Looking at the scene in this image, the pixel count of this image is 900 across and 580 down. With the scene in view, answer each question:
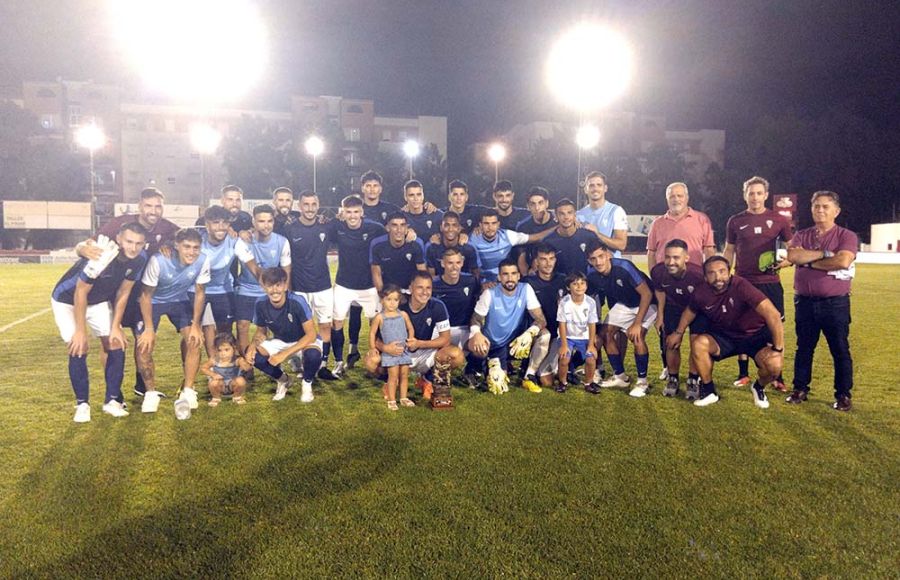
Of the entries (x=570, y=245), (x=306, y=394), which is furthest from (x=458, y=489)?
(x=570, y=245)

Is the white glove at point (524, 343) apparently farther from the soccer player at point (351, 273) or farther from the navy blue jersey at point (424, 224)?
the soccer player at point (351, 273)

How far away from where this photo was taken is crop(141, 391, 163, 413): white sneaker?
512 centimetres

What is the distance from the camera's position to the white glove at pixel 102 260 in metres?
4.67

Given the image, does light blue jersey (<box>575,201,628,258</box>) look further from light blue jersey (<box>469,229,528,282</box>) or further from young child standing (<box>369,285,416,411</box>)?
young child standing (<box>369,285,416,411</box>)

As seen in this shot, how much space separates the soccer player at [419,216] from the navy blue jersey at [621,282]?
191cm

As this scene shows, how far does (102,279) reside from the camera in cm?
488

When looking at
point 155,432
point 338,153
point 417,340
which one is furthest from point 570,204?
point 338,153

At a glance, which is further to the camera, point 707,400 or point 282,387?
point 282,387

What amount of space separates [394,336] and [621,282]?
96.3 inches

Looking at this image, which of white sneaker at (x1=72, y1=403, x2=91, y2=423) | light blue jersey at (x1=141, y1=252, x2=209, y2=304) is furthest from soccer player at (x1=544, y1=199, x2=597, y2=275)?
white sneaker at (x1=72, y1=403, x2=91, y2=423)

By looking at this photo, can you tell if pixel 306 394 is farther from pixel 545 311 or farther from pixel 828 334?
pixel 828 334

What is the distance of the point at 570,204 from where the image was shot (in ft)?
20.5

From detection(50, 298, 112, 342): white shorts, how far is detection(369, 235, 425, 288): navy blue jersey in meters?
2.62

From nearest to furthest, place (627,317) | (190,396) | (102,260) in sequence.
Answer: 1. (102,260)
2. (190,396)
3. (627,317)
